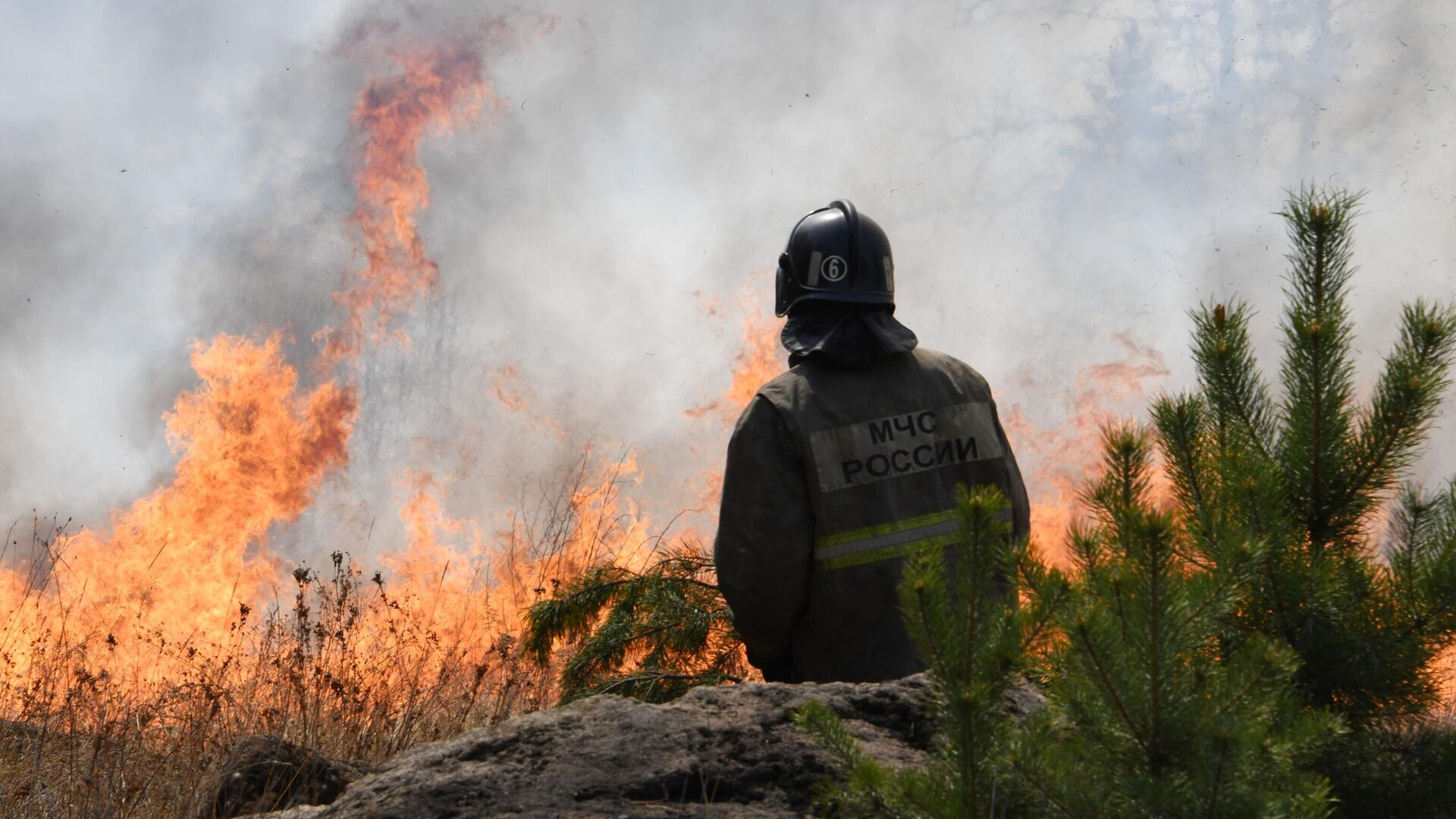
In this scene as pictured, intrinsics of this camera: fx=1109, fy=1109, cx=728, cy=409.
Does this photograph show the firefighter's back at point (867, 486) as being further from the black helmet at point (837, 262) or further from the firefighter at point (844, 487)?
the black helmet at point (837, 262)

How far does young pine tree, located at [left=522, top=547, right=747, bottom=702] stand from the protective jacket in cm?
82

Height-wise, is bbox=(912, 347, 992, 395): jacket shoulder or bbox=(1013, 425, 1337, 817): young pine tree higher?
bbox=(912, 347, 992, 395): jacket shoulder

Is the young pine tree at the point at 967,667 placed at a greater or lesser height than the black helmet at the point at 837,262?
lesser

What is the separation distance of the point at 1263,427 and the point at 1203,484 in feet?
1.04

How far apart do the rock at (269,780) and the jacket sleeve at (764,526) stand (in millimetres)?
1432

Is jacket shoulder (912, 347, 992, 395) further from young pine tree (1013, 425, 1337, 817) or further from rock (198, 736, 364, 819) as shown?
rock (198, 736, 364, 819)

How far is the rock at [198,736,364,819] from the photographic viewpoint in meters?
3.46

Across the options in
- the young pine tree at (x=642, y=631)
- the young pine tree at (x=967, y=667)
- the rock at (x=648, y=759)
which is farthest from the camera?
the young pine tree at (x=642, y=631)

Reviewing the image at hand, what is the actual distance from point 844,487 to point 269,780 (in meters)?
2.02

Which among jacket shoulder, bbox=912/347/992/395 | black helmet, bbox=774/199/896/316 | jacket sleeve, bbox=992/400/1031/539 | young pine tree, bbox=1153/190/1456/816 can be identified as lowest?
young pine tree, bbox=1153/190/1456/816

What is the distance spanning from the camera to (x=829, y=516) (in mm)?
3438

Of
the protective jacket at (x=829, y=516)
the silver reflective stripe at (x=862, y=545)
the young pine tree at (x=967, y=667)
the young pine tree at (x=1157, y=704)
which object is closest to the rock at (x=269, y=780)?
the protective jacket at (x=829, y=516)

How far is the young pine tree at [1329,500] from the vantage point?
2189mm

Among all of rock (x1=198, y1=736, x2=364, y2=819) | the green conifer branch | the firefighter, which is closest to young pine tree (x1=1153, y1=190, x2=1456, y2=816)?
the green conifer branch
